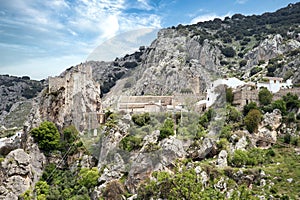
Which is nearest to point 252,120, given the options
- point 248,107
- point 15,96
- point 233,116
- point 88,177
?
point 233,116

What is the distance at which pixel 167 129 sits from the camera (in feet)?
24.8

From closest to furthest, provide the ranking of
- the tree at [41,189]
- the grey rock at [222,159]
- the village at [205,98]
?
1. the village at [205,98]
2. the grey rock at [222,159]
3. the tree at [41,189]

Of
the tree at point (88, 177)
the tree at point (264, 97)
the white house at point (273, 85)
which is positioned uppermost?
the white house at point (273, 85)

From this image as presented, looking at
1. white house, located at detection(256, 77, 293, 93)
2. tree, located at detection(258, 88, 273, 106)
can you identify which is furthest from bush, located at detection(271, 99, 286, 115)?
white house, located at detection(256, 77, 293, 93)

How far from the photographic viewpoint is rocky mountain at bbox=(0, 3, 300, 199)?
8.17 meters

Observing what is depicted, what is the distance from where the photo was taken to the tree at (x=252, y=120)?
17.0 m

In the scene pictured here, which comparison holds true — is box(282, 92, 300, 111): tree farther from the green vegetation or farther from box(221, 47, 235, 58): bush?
box(221, 47, 235, 58): bush

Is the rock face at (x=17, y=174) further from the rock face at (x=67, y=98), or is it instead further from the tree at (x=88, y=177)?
the tree at (x=88, y=177)

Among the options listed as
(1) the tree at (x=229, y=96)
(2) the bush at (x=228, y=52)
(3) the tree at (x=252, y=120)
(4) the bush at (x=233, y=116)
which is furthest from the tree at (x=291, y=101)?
(2) the bush at (x=228, y=52)

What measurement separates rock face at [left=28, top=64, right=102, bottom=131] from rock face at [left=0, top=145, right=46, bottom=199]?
102 inches

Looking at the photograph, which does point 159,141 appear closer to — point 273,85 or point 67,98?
point 67,98

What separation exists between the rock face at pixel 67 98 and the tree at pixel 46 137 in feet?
2.18

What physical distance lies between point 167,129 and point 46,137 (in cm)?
1194

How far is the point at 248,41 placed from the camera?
49.5 meters
